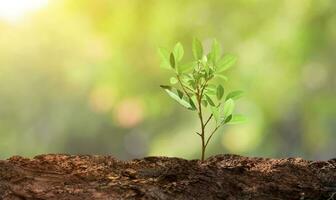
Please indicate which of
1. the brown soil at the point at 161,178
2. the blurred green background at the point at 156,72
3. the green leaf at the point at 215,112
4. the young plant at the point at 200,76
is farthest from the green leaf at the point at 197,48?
the blurred green background at the point at 156,72

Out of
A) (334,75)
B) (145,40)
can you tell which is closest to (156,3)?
(145,40)

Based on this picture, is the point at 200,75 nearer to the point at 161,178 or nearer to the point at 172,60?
the point at 172,60

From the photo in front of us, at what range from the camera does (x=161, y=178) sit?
0.90 m

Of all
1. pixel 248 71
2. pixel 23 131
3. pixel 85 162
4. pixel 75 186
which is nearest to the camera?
pixel 75 186

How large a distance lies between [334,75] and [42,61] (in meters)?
1.29

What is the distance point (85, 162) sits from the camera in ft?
3.27

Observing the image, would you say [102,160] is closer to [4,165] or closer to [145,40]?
[4,165]

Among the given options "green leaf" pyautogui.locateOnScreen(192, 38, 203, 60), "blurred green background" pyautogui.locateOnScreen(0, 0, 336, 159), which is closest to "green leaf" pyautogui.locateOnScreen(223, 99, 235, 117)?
"green leaf" pyautogui.locateOnScreen(192, 38, 203, 60)

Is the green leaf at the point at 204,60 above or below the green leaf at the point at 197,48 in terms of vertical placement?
below

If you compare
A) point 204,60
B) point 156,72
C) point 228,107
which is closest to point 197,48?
point 204,60

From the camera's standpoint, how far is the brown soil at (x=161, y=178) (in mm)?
833

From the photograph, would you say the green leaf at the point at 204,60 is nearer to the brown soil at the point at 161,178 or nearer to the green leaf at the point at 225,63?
the green leaf at the point at 225,63

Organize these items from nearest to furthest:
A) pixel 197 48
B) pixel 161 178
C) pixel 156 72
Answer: pixel 161 178, pixel 197 48, pixel 156 72

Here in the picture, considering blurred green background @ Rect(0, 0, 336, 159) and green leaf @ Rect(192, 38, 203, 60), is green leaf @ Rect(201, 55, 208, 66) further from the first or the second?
blurred green background @ Rect(0, 0, 336, 159)
